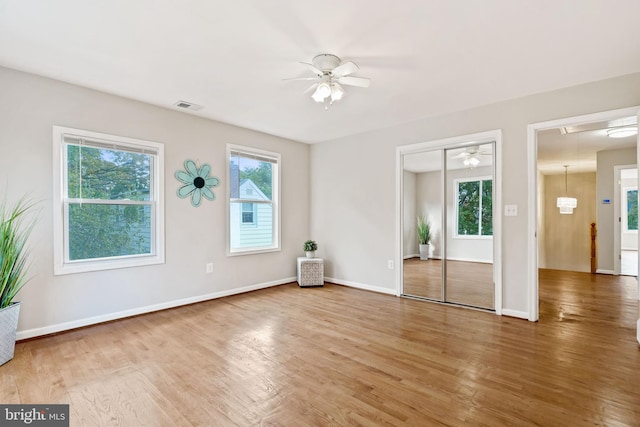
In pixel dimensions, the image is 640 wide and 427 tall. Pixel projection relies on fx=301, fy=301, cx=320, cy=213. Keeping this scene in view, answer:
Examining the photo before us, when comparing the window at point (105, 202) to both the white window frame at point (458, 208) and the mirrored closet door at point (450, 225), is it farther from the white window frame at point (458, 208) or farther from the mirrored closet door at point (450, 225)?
the white window frame at point (458, 208)

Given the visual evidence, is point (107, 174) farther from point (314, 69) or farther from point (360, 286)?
point (360, 286)

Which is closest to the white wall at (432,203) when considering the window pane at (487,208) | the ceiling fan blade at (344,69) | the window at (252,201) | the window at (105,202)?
the window pane at (487,208)

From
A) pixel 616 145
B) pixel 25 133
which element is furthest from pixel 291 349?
pixel 616 145

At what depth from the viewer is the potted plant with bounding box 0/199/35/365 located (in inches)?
95.9

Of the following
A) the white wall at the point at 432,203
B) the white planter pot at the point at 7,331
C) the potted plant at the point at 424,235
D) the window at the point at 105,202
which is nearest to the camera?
the white planter pot at the point at 7,331

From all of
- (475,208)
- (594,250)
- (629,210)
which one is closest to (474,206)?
(475,208)

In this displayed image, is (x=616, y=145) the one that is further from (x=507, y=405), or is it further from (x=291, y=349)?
(x=291, y=349)

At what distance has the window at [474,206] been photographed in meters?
3.84

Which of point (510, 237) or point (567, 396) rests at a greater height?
point (510, 237)

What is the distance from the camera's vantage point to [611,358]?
2477 millimetres

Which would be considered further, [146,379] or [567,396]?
[146,379]

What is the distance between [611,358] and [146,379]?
3.67m

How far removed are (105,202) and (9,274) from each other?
1111 millimetres

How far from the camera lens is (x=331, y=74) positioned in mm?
2770
